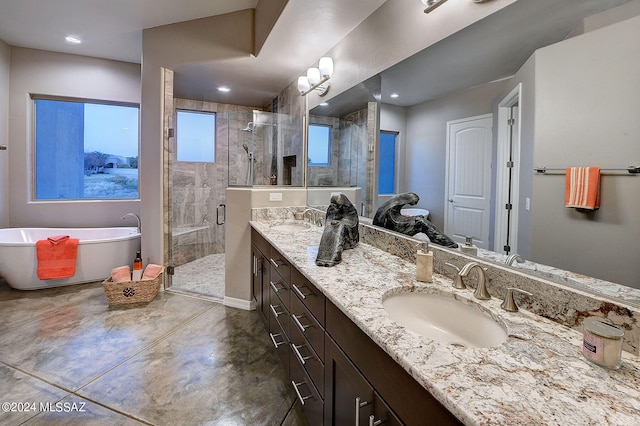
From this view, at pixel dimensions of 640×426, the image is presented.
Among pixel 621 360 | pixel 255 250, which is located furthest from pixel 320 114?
pixel 621 360

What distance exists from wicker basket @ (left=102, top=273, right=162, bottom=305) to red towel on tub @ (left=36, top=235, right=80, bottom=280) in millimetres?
655

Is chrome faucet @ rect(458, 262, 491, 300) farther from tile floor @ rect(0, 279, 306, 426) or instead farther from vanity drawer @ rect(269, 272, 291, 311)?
tile floor @ rect(0, 279, 306, 426)

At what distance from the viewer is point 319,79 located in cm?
277

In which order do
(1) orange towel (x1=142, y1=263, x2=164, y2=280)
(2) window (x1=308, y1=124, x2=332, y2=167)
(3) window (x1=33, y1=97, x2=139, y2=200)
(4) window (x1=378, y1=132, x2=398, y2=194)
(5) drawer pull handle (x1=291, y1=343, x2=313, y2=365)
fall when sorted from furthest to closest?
1. (3) window (x1=33, y1=97, x2=139, y2=200)
2. (1) orange towel (x1=142, y1=263, x2=164, y2=280)
3. (2) window (x1=308, y1=124, x2=332, y2=167)
4. (4) window (x1=378, y1=132, x2=398, y2=194)
5. (5) drawer pull handle (x1=291, y1=343, x2=313, y2=365)

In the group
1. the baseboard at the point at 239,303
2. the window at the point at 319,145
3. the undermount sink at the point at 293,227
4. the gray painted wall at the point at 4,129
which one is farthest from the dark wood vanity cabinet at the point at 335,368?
the gray painted wall at the point at 4,129

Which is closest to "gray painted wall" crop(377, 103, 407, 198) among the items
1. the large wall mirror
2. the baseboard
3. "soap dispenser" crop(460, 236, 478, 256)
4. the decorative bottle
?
the large wall mirror

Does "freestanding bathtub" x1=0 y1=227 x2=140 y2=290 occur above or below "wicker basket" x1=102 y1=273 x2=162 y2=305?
above

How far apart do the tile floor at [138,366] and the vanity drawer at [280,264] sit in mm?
685

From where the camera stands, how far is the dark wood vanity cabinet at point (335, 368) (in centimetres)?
72

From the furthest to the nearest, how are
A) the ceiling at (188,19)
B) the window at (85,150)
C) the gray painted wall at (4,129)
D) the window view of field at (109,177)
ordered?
the window view of field at (109,177)
the window at (85,150)
the gray painted wall at (4,129)
the ceiling at (188,19)

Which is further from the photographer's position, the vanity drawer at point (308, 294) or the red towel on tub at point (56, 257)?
the red towel on tub at point (56, 257)

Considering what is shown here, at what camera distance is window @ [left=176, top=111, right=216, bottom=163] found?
4.57 m

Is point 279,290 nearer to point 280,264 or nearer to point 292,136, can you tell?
point 280,264

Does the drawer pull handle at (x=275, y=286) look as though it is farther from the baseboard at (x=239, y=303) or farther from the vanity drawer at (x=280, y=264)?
the baseboard at (x=239, y=303)
